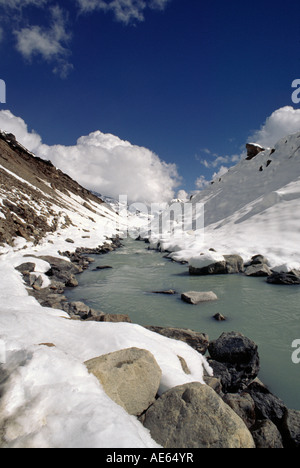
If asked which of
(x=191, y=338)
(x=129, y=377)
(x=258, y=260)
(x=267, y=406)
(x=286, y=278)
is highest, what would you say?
(x=258, y=260)

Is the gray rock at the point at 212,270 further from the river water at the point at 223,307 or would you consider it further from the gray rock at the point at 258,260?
the gray rock at the point at 258,260

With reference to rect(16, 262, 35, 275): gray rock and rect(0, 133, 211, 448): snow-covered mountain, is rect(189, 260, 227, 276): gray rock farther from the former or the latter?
rect(0, 133, 211, 448): snow-covered mountain

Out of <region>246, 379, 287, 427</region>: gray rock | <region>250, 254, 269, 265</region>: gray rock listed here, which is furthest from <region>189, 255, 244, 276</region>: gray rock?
<region>246, 379, 287, 427</region>: gray rock

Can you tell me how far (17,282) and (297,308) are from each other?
10809 mm

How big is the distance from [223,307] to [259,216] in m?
17.3

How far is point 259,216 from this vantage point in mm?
23609

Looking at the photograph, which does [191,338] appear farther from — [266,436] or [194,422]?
[194,422]

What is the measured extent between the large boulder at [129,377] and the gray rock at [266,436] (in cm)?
140

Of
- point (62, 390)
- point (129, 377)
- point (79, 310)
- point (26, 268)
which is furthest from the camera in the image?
point (26, 268)

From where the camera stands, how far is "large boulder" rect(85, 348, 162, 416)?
115 inches

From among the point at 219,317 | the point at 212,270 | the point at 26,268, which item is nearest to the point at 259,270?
the point at 212,270

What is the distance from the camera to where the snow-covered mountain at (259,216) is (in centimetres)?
1697

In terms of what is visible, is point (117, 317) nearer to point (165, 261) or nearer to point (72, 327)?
point (72, 327)
